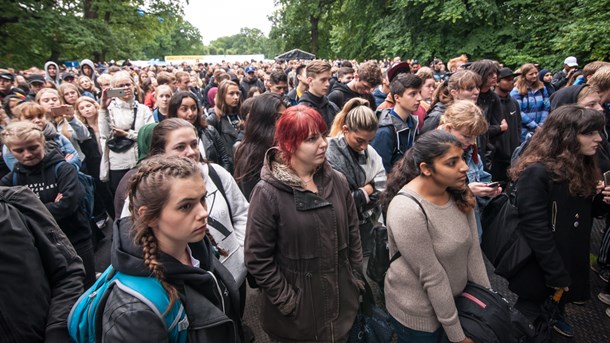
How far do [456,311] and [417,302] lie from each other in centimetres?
22

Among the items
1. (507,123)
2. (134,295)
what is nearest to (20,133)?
(134,295)

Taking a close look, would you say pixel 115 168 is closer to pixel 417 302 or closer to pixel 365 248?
pixel 365 248

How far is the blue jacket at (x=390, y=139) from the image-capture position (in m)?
3.75

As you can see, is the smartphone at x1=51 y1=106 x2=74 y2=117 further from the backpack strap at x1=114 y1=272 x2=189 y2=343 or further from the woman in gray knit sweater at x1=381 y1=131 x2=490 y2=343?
the woman in gray knit sweater at x1=381 y1=131 x2=490 y2=343

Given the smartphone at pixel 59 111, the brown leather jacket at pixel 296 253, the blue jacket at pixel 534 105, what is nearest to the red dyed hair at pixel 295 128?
the brown leather jacket at pixel 296 253

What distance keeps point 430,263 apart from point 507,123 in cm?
365

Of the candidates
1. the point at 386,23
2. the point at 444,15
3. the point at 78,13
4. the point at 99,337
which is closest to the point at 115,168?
the point at 99,337

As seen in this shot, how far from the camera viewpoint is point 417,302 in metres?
2.26

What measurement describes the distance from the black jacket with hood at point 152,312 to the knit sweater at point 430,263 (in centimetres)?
107

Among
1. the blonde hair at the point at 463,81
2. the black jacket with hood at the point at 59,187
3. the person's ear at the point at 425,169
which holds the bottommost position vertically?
the black jacket with hood at the point at 59,187

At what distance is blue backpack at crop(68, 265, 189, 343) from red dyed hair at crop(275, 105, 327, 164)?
1.21 meters

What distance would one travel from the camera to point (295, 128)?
238 centimetres

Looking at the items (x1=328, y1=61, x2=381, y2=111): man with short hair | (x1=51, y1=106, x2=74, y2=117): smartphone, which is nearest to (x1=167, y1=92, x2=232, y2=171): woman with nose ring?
(x1=51, y1=106, x2=74, y2=117): smartphone

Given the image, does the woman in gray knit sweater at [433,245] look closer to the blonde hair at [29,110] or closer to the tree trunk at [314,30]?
the blonde hair at [29,110]
